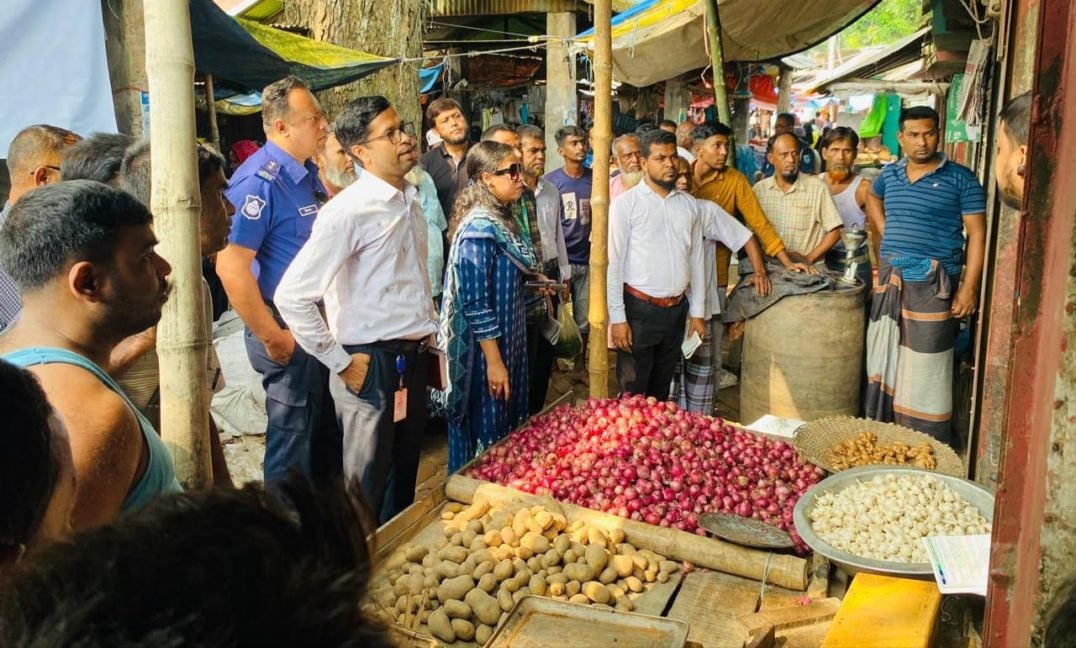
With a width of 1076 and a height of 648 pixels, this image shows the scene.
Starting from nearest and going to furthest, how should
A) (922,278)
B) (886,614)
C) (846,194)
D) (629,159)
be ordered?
(886,614) → (922,278) → (629,159) → (846,194)

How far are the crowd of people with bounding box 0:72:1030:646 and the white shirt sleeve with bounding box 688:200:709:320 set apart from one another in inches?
1.0

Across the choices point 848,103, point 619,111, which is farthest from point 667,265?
point 848,103

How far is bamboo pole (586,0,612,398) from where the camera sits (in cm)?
380

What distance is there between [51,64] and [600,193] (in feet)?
9.31

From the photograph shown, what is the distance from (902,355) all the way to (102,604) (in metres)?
4.95

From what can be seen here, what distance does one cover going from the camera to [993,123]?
510cm

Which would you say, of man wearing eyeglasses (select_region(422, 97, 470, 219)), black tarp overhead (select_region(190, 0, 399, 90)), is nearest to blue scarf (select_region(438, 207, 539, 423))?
man wearing eyeglasses (select_region(422, 97, 470, 219))

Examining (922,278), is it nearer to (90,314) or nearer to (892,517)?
(892,517)

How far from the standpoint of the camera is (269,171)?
3.38 m

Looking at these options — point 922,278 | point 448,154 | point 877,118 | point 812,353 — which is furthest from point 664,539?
point 877,118

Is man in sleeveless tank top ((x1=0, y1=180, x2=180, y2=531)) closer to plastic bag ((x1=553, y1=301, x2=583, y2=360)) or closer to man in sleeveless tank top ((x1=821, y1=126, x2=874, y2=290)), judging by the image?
plastic bag ((x1=553, y1=301, x2=583, y2=360))

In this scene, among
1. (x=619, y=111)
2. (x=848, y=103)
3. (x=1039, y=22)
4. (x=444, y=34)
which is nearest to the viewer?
(x=1039, y=22)

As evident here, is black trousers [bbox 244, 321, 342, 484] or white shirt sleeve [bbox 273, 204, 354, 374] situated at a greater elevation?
white shirt sleeve [bbox 273, 204, 354, 374]

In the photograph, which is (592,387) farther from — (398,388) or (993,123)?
(993,123)
